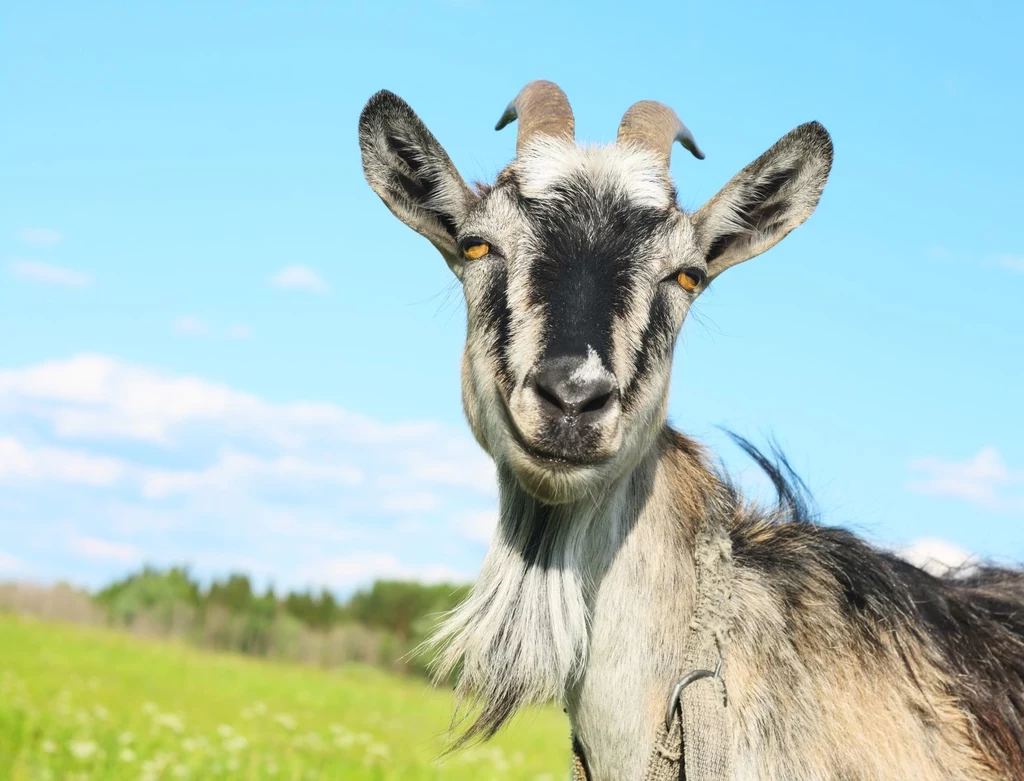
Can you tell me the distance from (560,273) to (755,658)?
1.63 m

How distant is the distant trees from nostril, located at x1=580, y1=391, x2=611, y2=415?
41417 mm

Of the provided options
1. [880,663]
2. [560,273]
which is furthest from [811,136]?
[880,663]

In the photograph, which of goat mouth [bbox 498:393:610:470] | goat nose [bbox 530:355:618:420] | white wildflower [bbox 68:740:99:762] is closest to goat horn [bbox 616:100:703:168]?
goat nose [bbox 530:355:618:420]

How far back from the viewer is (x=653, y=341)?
391 centimetres

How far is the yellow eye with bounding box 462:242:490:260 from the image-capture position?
4137 mm

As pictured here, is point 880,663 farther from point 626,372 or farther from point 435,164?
point 435,164

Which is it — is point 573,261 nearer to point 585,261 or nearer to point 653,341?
point 585,261

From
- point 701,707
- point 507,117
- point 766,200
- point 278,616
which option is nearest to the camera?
point 701,707

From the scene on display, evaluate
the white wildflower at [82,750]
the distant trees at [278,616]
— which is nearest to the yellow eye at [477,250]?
the white wildflower at [82,750]

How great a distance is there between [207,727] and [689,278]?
11.0 metres

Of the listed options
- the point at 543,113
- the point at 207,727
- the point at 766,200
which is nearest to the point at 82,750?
the point at 207,727

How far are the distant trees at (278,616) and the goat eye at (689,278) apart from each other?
40762 millimetres

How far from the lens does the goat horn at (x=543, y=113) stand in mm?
4531

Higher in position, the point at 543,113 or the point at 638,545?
the point at 543,113
